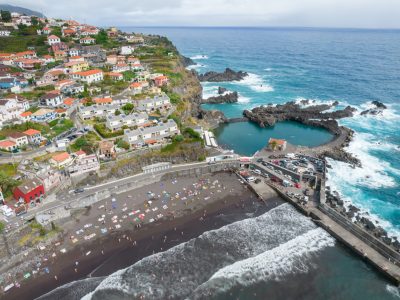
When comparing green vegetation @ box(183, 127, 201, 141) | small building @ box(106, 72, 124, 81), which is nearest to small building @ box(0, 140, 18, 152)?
green vegetation @ box(183, 127, 201, 141)

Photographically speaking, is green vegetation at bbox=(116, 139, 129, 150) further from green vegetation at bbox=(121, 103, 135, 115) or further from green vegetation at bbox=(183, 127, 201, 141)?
green vegetation at bbox=(121, 103, 135, 115)

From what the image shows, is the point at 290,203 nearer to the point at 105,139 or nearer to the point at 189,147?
the point at 189,147

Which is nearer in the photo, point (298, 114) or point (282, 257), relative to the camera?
point (282, 257)

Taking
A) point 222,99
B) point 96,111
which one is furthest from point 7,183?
point 222,99

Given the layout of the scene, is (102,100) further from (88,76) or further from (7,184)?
(7,184)

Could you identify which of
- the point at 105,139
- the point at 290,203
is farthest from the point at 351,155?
the point at 105,139

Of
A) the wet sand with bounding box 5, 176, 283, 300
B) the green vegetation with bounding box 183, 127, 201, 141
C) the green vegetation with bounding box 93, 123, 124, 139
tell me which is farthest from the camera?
the green vegetation with bounding box 183, 127, 201, 141

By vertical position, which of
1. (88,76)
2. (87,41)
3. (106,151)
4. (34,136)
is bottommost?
(106,151)
